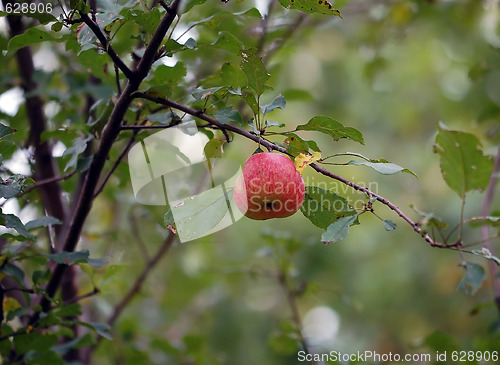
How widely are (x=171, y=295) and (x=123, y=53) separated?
124 centimetres

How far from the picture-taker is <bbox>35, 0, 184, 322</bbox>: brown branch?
731 millimetres

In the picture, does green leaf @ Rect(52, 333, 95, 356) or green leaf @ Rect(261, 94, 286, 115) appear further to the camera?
green leaf @ Rect(52, 333, 95, 356)

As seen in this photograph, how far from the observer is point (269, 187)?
80cm

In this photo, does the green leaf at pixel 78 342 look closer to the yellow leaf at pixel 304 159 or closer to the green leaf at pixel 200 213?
the green leaf at pixel 200 213

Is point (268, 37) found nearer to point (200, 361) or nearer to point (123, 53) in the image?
point (123, 53)

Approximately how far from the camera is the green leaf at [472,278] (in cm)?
79

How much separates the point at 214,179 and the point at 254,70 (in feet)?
1.53

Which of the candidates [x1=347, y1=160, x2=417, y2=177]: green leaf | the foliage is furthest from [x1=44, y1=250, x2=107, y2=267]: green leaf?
[x1=347, y1=160, x2=417, y2=177]: green leaf

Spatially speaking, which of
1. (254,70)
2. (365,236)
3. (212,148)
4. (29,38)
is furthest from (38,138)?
(365,236)

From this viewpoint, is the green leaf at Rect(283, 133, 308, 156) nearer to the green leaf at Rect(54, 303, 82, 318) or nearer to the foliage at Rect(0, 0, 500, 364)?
the foliage at Rect(0, 0, 500, 364)

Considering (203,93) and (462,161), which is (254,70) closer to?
(203,93)

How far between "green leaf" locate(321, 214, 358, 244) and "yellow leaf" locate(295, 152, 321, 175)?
0.11 metres

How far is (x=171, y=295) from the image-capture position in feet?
7.34

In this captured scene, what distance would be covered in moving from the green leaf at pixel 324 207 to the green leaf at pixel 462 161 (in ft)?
0.61
